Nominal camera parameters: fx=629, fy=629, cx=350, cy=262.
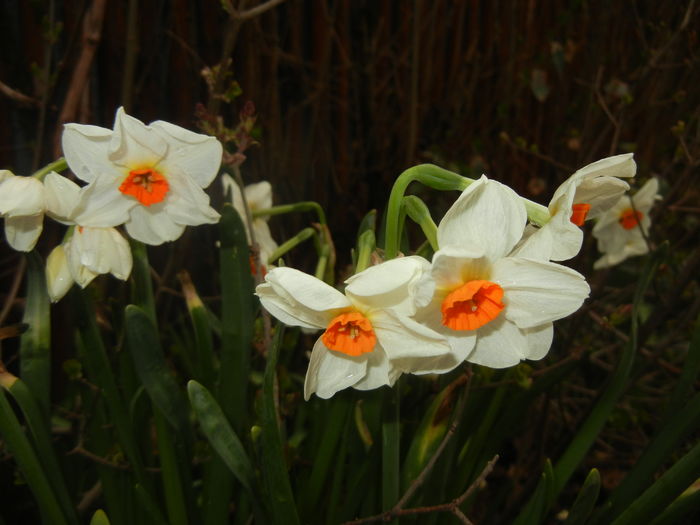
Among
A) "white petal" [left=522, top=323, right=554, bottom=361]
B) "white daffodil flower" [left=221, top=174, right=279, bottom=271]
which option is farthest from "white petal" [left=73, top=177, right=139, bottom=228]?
"white petal" [left=522, top=323, right=554, bottom=361]

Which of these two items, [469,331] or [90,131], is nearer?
[469,331]

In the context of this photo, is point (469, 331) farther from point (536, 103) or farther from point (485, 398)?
point (536, 103)

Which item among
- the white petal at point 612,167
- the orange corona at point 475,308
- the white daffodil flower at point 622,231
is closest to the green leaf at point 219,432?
the orange corona at point 475,308

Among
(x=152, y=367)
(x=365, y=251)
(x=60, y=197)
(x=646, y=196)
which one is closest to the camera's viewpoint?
(x=365, y=251)

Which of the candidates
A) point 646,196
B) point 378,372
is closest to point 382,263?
point 378,372

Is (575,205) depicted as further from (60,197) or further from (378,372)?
(60,197)

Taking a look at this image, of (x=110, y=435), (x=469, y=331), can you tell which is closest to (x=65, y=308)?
→ (x=110, y=435)

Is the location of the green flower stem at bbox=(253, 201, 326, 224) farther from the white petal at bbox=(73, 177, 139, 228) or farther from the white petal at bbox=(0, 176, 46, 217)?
the white petal at bbox=(0, 176, 46, 217)
